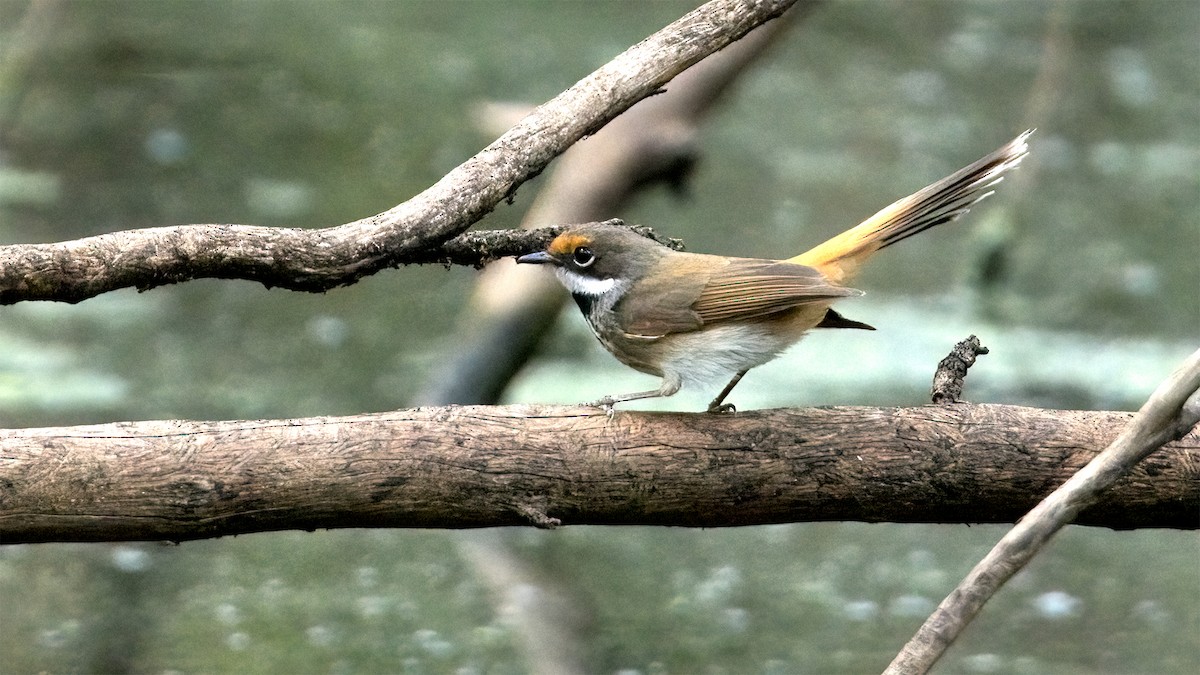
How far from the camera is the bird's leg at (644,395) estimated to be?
3.37 metres

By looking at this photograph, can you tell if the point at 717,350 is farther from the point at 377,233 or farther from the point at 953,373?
the point at 377,233

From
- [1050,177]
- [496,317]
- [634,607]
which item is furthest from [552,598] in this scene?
[1050,177]

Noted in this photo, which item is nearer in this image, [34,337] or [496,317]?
[496,317]

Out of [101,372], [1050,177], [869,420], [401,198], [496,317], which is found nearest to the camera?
[869,420]

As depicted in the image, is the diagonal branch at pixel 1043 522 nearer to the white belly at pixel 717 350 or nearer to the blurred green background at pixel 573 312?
the white belly at pixel 717 350

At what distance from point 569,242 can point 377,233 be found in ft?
2.06

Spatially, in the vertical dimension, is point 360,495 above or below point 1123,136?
below

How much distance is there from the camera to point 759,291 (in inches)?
140

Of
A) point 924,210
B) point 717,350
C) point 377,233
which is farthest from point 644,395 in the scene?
point 924,210

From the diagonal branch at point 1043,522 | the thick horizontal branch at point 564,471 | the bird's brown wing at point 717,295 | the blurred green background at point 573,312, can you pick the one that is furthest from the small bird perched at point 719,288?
the blurred green background at point 573,312

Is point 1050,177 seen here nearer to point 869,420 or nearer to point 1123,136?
point 1123,136

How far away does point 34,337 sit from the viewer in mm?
7434

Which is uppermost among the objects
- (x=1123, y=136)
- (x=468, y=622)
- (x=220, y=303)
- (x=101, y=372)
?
(x=1123, y=136)

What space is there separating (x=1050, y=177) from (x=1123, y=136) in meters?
1.04
